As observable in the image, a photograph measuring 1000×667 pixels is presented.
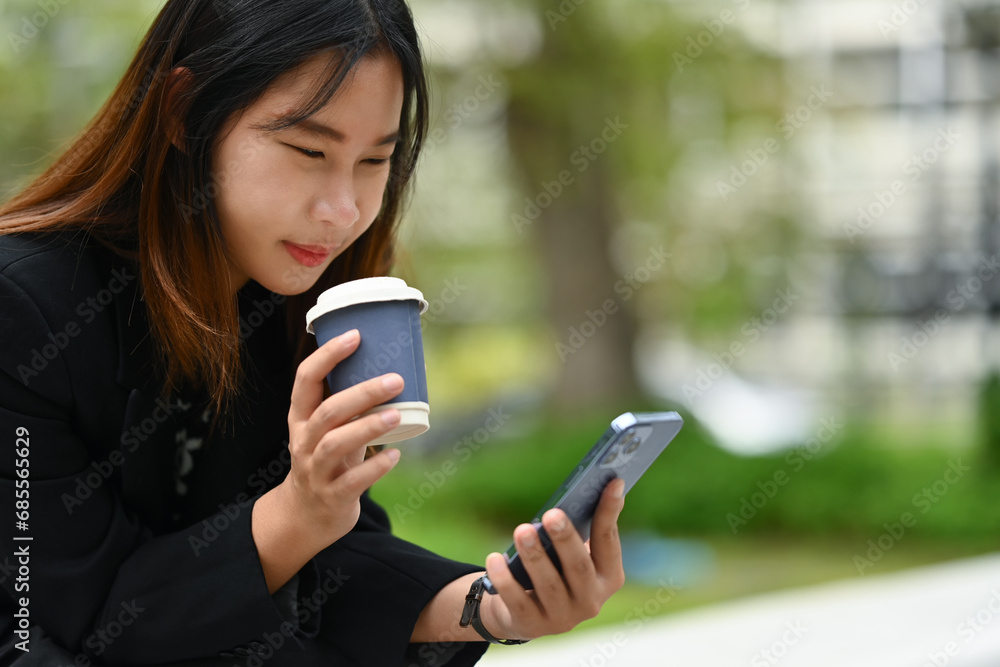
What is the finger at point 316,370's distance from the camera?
4.64 feet

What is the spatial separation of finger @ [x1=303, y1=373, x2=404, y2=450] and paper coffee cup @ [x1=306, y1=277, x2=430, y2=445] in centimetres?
5

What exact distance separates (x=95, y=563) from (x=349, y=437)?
1.89 feet

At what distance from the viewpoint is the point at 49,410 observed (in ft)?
5.53

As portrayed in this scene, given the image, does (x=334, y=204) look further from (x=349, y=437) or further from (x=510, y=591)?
(x=510, y=591)

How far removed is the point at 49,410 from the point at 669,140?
25.6 feet

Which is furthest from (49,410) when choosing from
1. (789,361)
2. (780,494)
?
(789,361)

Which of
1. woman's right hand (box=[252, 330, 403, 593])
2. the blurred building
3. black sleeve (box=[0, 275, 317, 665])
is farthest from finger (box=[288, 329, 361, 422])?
the blurred building

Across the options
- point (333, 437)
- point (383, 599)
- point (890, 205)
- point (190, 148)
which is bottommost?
point (890, 205)

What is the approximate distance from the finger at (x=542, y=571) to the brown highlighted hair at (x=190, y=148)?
0.60 metres

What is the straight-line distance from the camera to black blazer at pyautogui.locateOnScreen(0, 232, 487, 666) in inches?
64.6

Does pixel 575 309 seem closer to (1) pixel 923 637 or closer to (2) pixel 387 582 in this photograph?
(1) pixel 923 637

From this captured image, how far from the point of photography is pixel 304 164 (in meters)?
1.70

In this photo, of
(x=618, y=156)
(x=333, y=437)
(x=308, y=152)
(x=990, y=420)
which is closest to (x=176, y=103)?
(x=308, y=152)

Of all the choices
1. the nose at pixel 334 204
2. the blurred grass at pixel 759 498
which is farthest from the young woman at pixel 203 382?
the blurred grass at pixel 759 498
